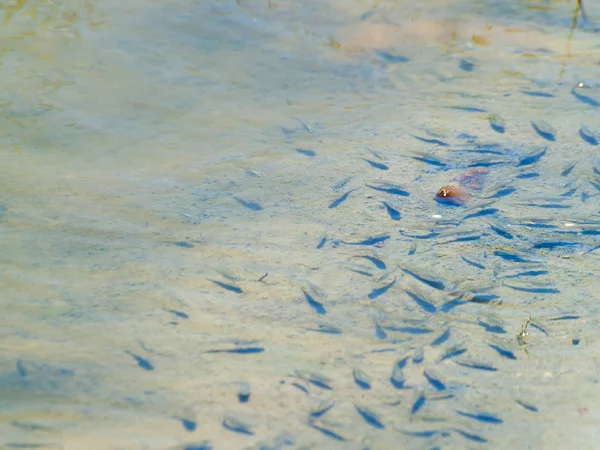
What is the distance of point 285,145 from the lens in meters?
5.50

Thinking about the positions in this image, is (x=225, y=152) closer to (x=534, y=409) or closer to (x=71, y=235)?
(x=71, y=235)

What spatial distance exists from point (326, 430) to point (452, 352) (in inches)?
36.2

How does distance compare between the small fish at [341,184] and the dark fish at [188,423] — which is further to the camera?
the small fish at [341,184]

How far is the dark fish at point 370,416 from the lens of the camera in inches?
133

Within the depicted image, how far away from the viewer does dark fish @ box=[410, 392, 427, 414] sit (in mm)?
3440

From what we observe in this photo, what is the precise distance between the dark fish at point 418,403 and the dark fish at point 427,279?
35.5 inches

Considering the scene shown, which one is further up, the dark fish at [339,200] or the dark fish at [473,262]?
the dark fish at [339,200]

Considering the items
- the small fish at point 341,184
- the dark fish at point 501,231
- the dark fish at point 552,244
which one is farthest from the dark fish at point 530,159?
the small fish at point 341,184

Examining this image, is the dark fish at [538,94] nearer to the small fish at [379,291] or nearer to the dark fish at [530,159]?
the dark fish at [530,159]

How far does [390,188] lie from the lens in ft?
16.6

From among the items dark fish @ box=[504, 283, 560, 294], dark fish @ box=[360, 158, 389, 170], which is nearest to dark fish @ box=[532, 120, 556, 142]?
dark fish @ box=[360, 158, 389, 170]

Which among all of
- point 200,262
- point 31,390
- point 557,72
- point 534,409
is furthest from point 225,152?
point 557,72

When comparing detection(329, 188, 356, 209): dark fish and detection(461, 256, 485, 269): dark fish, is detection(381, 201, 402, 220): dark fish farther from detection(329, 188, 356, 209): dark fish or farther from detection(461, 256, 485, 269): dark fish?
detection(461, 256, 485, 269): dark fish

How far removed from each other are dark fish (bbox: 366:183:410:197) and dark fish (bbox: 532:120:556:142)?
1563 millimetres
